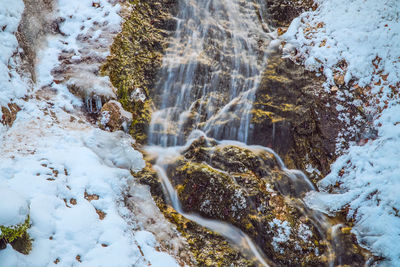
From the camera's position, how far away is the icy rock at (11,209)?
2809 mm

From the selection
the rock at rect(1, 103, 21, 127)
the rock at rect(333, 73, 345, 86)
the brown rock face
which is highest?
the brown rock face

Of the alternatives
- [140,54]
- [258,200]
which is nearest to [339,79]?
[258,200]

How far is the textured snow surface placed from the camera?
16.3ft

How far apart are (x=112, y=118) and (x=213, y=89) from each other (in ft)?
9.20

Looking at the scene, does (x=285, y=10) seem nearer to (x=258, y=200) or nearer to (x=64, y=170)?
(x=258, y=200)

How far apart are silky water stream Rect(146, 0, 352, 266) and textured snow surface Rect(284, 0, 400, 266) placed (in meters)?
0.71

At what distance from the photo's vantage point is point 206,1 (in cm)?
900

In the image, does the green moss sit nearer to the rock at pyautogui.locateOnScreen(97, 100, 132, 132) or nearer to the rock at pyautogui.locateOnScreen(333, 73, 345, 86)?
the rock at pyautogui.locateOnScreen(97, 100, 132, 132)

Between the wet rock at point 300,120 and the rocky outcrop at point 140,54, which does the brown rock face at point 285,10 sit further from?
the rocky outcrop at point 140,54

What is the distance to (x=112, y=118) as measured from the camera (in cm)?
591

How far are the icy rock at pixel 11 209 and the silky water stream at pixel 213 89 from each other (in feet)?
8.98

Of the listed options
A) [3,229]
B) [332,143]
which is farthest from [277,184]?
[3,229]

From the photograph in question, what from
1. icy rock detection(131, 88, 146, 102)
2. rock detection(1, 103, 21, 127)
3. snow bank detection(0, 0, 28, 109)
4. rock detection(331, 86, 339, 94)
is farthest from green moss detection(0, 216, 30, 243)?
rock detection(331, 86, 339, 94)

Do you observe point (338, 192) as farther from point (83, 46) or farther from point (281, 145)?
point (83, 46)
